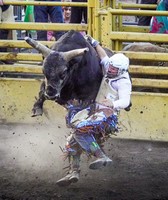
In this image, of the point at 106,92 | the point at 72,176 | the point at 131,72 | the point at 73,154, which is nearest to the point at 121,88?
the point at 106,92

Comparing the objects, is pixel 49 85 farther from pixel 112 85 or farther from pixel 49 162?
pixel 49 162

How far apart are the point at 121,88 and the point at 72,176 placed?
95 centimetres

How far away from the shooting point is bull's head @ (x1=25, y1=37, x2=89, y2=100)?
5.37 meters

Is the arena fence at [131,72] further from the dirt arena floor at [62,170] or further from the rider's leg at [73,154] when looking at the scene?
the rider's leg at [73,154]

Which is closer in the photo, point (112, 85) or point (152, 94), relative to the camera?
point (112, 85)

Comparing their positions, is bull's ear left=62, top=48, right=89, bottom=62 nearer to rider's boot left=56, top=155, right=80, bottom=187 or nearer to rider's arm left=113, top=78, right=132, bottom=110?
rider's arm left=113, top=78, right=132, bottom=110

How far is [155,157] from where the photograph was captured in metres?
7.23

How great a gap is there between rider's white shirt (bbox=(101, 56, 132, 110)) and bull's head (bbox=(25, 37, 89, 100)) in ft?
1.53

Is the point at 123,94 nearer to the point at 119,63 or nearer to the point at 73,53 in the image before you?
the point at 119,63

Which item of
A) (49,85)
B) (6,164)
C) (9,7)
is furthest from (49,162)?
(9,7)

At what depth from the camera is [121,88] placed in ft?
19.0

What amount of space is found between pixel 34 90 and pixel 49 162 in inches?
47.0

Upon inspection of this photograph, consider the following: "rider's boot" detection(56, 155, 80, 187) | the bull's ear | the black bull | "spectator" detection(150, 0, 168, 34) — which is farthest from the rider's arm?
"spectator" detection(150, 0, 168, 34)

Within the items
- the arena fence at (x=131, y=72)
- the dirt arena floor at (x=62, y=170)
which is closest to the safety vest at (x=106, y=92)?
the dirt arena floor at (x=62, y=170)
